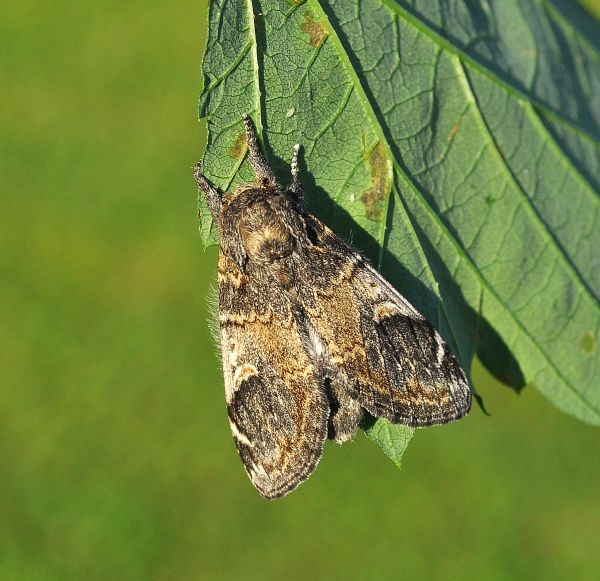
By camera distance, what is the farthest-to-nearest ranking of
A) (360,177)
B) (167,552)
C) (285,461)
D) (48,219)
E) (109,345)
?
1. (48,219)
2. (109,345)
3. (167,552)
4. (285,461)
5. (360,177)

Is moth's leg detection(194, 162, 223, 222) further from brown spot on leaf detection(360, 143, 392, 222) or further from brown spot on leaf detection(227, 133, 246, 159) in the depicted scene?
brown spot on leaf detection(360, 143, 392, 222)

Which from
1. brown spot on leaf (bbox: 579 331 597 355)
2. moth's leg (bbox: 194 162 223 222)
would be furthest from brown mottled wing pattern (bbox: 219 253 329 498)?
brown spot on leaf (bbox: 579 331 597 355)

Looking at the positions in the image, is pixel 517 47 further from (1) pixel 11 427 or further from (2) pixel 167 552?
(1) pixel 11 427

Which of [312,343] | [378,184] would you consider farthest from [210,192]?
[312,343]

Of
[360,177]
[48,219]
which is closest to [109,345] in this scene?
[48,219]

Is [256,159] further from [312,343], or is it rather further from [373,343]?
[373,343]

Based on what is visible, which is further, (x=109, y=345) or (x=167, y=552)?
(x=109, y=345)
